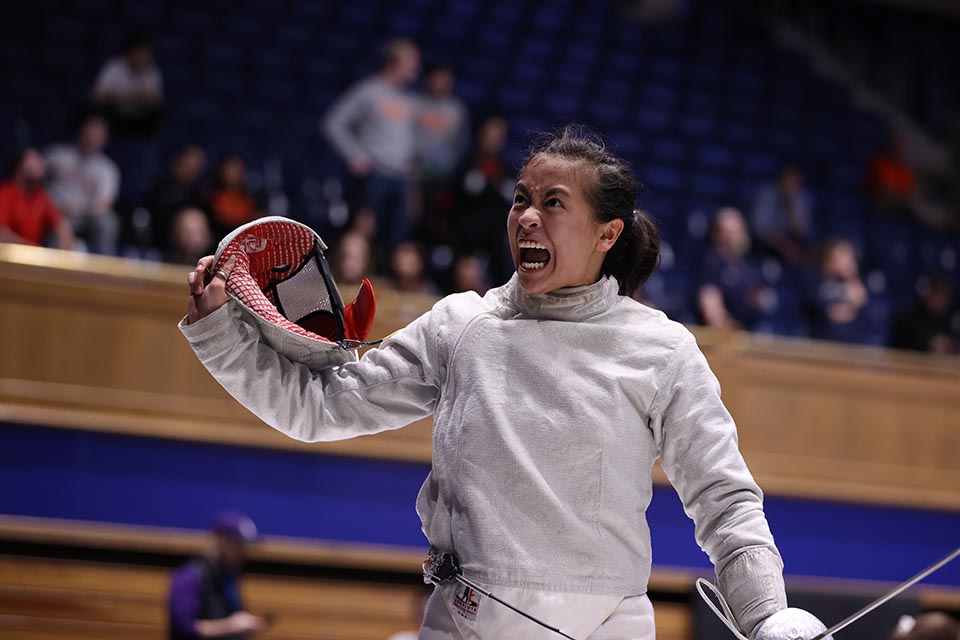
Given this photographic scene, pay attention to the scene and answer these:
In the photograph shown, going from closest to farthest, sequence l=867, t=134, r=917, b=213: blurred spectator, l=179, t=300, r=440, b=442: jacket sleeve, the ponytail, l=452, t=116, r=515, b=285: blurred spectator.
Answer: l=179, t=300, r=440, b=442: jacket sleeve
the ponytail
l=452, t=116, r=515, b=285: blurred spectator
l=867, t=134, r=917, b=213: blurred spectator

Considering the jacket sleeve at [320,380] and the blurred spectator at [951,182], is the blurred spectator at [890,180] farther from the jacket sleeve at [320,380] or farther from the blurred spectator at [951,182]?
the jacket sleeve at [320,380]

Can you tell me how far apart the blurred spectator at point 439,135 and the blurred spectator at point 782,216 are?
1987 mm

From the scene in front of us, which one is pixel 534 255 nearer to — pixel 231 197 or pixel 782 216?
pixel 231 197

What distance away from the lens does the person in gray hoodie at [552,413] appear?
5.39 feet

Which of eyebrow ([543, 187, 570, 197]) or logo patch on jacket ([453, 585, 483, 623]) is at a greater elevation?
eyebrow ([543, 187, 570, 197])

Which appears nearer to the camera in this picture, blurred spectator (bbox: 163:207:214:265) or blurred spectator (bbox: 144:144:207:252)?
blurred spectator (bbox: 163:207:214:265)

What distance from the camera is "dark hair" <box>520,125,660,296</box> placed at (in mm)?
A: 1802

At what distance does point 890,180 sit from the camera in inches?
317

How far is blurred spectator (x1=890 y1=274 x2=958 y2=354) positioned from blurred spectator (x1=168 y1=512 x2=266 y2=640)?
3.59 metres

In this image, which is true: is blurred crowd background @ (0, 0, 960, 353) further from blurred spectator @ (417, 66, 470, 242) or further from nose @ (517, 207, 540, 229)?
nose @ (517, 207, 540, 229)

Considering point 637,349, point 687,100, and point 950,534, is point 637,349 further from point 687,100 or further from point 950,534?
point 687,100

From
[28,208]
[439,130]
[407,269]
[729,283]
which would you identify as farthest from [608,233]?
[439,130]

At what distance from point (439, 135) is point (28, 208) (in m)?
2.23

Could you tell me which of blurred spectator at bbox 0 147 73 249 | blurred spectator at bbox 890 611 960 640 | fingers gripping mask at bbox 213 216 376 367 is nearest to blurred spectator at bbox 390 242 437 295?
blurred spectator at bbox 0 147 73 249
